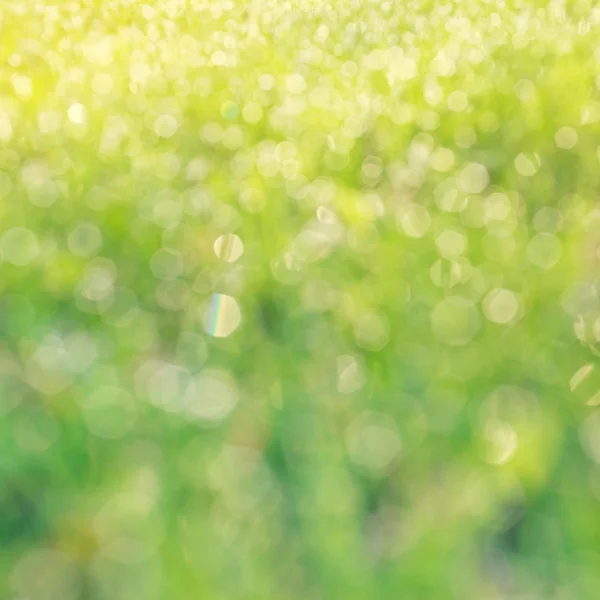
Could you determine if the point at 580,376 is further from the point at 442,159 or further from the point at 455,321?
the point at 442,159

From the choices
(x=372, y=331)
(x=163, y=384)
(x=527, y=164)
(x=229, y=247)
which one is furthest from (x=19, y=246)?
(x=527, y=164)

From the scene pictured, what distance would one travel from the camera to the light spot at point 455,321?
2.40ft

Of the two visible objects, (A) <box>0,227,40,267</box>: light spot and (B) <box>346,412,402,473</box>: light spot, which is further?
(A) <box>0,227,40,267</box>: light spot

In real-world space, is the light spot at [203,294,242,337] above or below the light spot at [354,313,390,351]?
below

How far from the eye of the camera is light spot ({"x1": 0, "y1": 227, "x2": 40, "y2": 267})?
0.89m

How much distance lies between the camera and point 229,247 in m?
0.95

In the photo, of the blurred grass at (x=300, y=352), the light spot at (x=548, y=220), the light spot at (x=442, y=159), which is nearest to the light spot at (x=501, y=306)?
the blurred grass at (x=300, y=352)

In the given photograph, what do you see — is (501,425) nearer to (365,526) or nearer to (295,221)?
(365,526)

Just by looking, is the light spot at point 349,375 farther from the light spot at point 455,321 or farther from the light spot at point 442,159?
the light spot at point 442,159

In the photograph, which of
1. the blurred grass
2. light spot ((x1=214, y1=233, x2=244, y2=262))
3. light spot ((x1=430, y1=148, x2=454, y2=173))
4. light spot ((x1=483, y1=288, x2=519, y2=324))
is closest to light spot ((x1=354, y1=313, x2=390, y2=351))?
the blurred grass

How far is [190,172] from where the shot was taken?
124 cm

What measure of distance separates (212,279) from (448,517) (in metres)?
0.47

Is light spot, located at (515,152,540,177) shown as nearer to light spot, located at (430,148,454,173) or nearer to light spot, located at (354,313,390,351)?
light spot, located at (430,148,454,173)

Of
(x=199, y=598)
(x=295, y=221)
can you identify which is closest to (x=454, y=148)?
(x=295, y=221)
